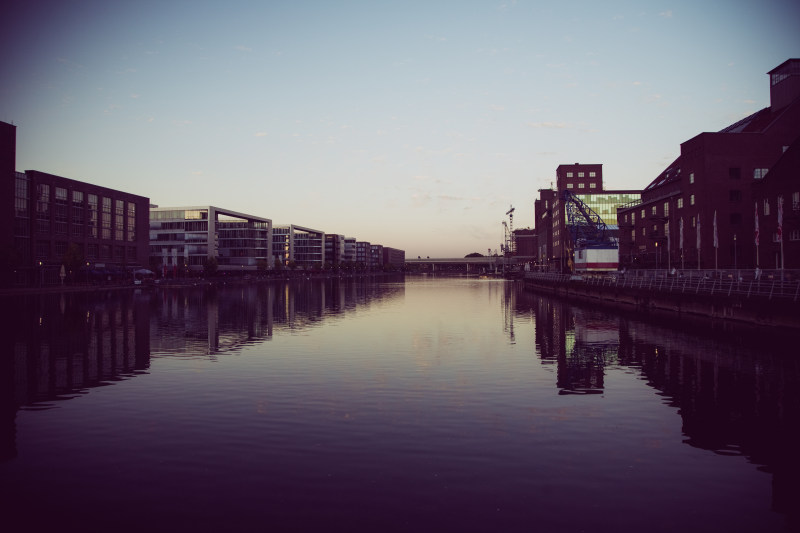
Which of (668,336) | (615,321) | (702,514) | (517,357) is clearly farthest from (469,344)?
(702,514)

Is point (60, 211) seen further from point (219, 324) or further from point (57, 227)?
point (219, 324)

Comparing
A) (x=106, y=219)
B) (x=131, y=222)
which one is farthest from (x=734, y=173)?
(x=131, y=222)

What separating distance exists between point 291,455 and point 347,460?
1.41m

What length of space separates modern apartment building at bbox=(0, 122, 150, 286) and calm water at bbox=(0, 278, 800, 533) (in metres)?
79.0

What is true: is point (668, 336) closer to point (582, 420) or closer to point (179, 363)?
point (582, 420)

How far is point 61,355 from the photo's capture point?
28000 millimetres

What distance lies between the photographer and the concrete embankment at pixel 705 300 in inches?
1476

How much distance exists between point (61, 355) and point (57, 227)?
95.1m

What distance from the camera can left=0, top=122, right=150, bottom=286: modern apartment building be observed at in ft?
309

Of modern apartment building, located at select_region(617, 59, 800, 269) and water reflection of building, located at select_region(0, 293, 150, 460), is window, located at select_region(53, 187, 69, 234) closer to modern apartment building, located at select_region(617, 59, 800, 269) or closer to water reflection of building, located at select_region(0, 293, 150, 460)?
water reflection of building, located at select_region(0, 293, 150, 460)

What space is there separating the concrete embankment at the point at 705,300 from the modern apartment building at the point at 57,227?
84803mm

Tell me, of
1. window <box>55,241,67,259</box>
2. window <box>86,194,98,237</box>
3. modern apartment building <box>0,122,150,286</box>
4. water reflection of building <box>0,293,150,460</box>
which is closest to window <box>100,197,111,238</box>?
modern apartment building <box>0,122,150,286</box>

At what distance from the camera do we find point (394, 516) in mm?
9961

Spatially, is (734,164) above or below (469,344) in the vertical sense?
above
